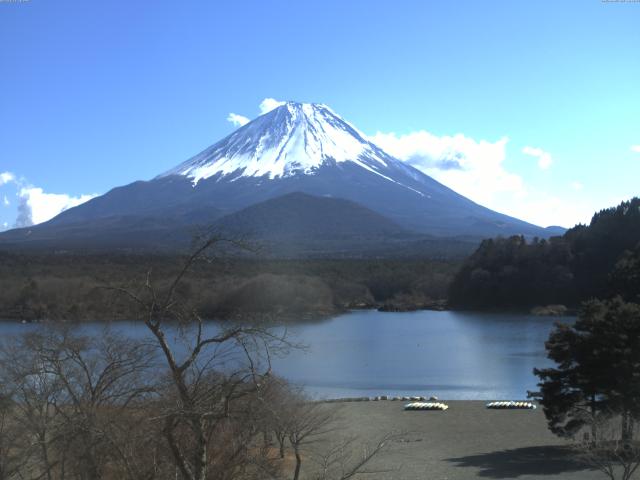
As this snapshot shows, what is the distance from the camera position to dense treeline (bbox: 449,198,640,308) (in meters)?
43.6

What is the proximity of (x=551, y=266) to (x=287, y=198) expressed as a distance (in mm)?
47066

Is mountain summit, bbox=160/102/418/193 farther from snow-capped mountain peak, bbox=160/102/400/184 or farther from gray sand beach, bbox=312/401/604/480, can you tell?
gray sand beach, bbox=312/401/604/480

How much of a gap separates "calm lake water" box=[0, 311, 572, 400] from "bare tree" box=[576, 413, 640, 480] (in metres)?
7.66

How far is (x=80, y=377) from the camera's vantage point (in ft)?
18.4

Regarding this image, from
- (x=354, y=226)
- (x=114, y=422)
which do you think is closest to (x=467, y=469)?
(x=114, y=422)

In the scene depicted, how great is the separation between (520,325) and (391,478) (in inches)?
1061

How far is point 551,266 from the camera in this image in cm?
4488

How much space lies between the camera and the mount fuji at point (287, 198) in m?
81.4

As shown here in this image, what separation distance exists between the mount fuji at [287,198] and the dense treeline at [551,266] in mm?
32228

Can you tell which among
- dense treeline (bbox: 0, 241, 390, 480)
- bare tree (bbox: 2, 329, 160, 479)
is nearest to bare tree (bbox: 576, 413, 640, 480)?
dense treeline (bbox: 0, 241, 390, 480)

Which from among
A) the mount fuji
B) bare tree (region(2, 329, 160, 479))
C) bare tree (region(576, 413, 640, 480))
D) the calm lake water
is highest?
the mount fuji

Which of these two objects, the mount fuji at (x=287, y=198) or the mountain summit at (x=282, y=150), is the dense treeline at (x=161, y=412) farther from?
the mountain summit at (x=282, y=150)

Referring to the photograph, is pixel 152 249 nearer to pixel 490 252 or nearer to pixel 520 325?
pixel 490 252

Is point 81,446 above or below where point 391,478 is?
above
